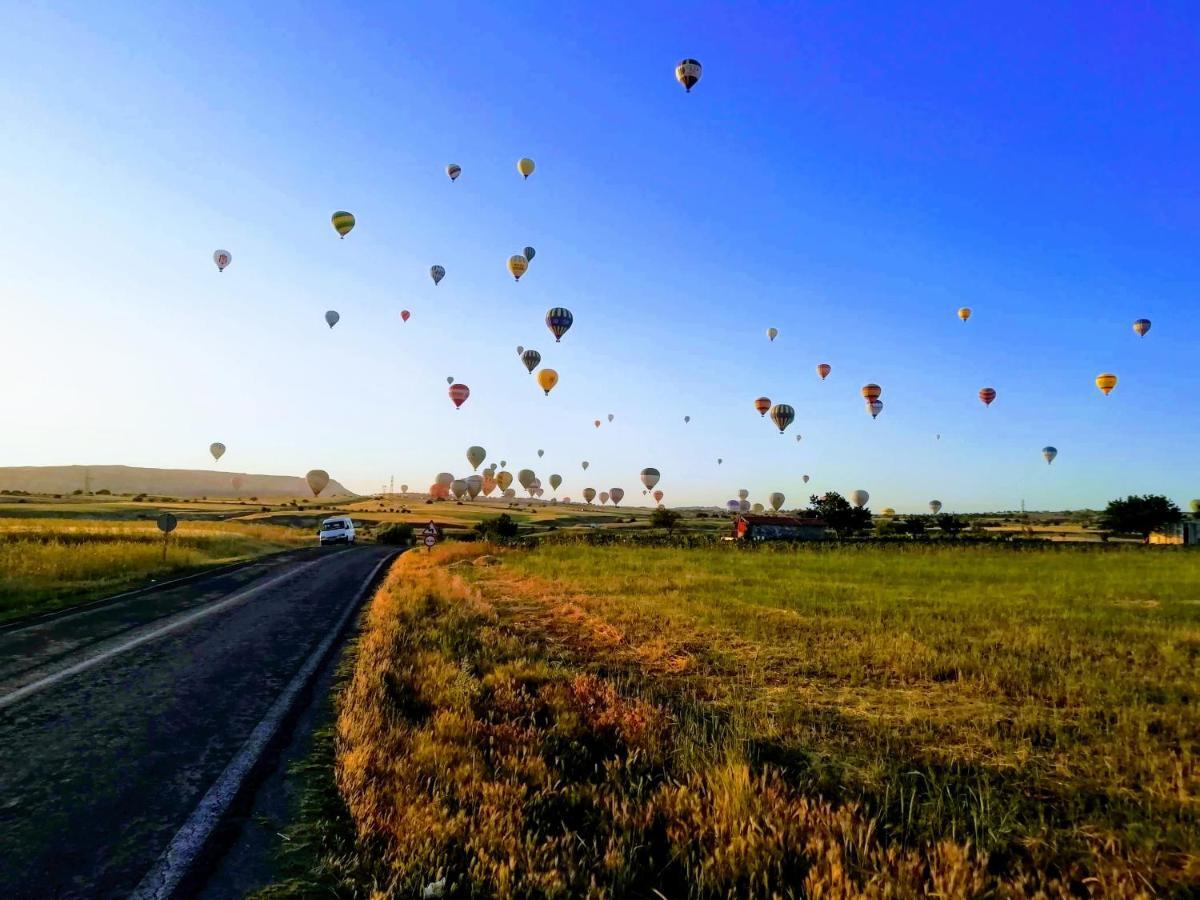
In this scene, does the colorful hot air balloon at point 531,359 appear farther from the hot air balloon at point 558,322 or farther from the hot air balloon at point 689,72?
the hot air balloon at point 689,72

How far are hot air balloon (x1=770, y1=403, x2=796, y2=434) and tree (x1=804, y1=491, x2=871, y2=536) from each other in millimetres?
27770

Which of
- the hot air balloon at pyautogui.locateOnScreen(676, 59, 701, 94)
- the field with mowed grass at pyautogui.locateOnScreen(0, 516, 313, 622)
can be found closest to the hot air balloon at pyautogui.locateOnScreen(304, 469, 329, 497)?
the field with mowed grass at pyautogui.locateOnScreen(0, 516, 313, 622)

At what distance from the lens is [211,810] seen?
5328 millimetres

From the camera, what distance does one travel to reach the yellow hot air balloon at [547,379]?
56.1m

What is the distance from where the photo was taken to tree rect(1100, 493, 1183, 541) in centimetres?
8144

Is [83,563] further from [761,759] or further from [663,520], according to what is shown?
[663,520]

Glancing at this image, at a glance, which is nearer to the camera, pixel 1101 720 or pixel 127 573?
pixel 1101 720

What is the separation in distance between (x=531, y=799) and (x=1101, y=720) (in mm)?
7298

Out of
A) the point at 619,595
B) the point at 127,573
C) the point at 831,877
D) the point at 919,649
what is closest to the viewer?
the point at 831,877

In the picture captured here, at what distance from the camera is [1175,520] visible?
267 ft

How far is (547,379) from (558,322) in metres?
11.0

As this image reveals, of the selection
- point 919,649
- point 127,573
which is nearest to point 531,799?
point 919,649

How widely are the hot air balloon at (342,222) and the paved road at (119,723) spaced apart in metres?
31.3

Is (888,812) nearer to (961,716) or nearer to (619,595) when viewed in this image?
(961,716)
